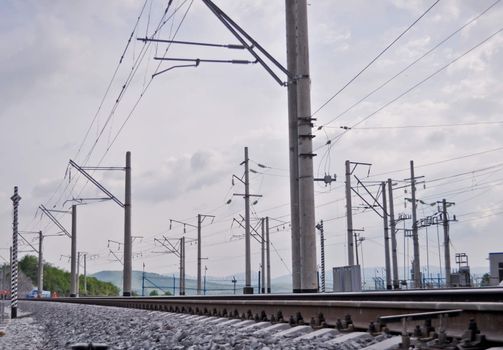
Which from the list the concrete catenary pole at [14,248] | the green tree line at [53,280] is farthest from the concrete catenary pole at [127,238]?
the green tree line at [53,280]

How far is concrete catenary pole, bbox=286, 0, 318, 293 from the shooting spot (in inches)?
642

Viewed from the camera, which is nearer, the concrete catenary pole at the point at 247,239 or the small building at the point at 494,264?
the concrete catenary pole at the point at 247,239

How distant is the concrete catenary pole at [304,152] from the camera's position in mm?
16312

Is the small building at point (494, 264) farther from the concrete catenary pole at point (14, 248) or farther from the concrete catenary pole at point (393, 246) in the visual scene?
the concrete catenary pole at point (14, 248)

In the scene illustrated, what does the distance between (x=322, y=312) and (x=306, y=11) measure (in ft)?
33.5

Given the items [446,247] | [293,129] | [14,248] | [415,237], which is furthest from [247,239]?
[293,129]

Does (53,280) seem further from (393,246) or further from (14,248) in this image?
(14,248)

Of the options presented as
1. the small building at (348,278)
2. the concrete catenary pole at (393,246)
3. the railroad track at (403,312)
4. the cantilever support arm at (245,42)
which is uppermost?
the cantilever support arm at (245,42)

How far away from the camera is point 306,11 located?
18125 millimetres

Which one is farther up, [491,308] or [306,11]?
[306,11]

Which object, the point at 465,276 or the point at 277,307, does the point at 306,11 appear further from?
the point at 465,276

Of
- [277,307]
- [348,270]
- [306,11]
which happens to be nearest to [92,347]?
[277,307]

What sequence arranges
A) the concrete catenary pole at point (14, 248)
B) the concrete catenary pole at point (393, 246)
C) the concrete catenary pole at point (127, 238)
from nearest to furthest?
the concrete catenary pole at point (14, 248) → the concrete catenary pole at point (127, 238) → the concrete catenary pole at point (393, 246)

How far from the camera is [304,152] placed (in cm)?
1695
